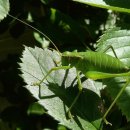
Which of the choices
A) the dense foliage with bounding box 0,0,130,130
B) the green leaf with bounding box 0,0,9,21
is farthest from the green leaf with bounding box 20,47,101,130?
the green leaf with bounding box 0,0,9,21

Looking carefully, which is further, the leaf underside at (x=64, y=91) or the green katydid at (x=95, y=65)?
the green katydid at (x=95, y=65)

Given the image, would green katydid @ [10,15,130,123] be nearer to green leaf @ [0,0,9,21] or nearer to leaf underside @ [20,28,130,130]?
leaf underside @ [20,28,130,130]

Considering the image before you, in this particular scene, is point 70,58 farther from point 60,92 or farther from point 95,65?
point 60,92

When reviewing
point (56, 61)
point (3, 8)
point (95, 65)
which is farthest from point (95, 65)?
point (3, 8)

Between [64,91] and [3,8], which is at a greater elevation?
[3,8]

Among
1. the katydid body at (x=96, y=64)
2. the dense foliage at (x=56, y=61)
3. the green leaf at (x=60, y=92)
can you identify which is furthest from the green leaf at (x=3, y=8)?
the katydid body at (x=96, y=64)

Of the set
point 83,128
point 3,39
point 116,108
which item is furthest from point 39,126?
point 83,128

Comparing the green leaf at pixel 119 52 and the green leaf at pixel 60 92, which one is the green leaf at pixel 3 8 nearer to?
the green leaf at pixel 60 92

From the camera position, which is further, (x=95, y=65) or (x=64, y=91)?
(x=95, y=65)
